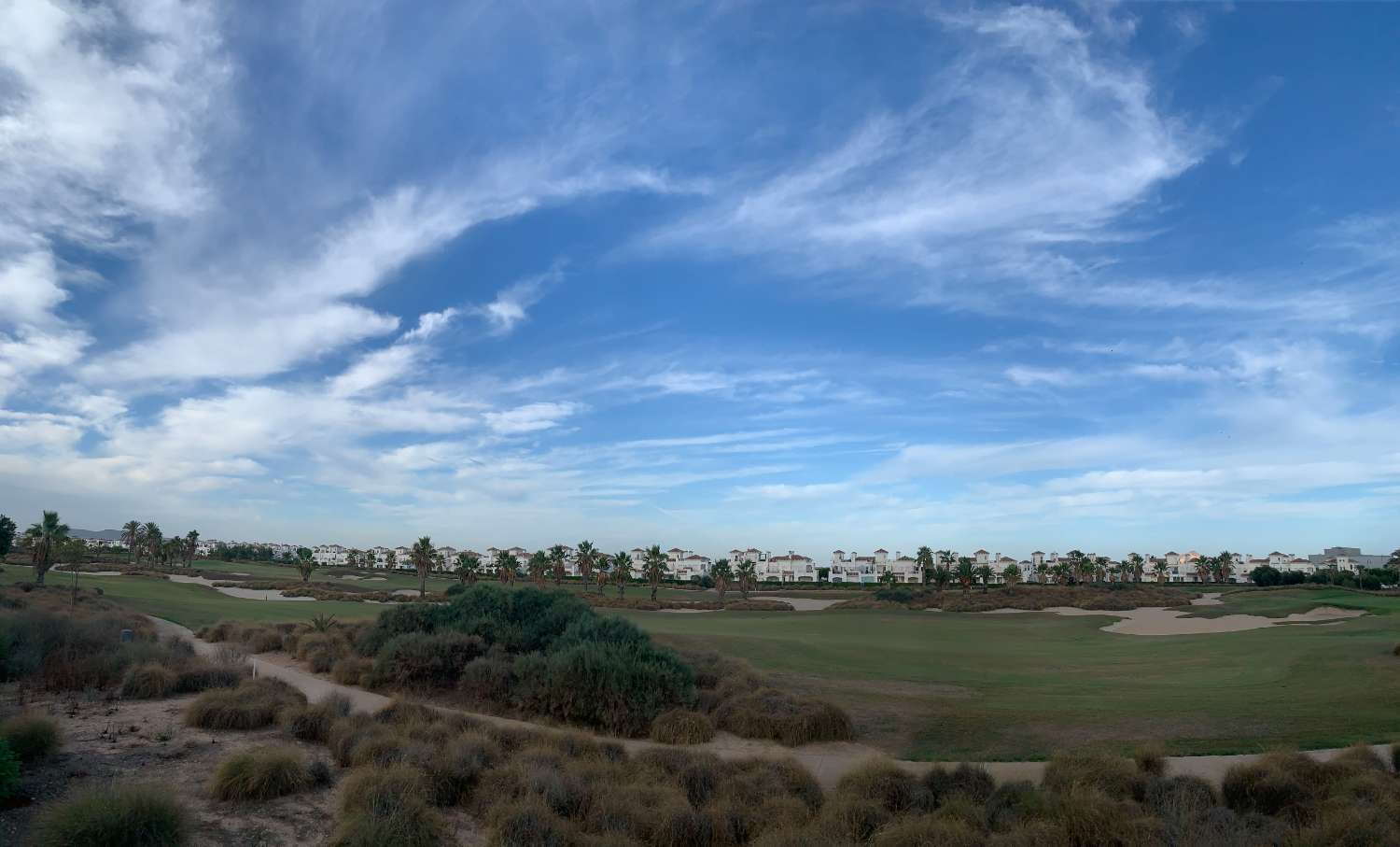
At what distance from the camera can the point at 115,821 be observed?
7.57m

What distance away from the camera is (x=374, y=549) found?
497ft

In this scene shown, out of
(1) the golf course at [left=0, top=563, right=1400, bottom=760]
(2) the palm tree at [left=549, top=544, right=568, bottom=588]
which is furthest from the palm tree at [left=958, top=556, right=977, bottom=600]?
(2) the palm tree at [left=549, top=544, right=568, bottom=588]

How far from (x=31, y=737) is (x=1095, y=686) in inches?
930

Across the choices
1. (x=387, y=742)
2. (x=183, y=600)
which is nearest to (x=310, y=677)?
(x=387, y=742)

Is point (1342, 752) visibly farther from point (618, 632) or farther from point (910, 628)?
point (910, 628)

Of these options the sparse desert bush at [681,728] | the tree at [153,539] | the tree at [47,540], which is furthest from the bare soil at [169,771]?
the tree at [153,539]

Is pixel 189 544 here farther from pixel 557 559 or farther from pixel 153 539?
pixel 557 559

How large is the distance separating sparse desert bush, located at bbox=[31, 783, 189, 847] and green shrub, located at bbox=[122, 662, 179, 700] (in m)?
10.3

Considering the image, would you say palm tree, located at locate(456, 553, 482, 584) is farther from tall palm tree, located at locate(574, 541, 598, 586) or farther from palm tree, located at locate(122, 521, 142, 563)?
palm tree, located at locate(122, 521, 142, 563)

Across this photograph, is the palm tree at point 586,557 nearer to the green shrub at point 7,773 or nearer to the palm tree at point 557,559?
the palm tree at point 557,559

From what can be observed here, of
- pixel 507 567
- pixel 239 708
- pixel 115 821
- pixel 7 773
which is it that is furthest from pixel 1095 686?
pixel 507 567

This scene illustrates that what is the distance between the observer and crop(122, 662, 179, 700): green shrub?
17.1 m

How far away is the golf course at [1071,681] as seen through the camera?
15.4 metres

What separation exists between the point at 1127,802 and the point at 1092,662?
2221 cm
